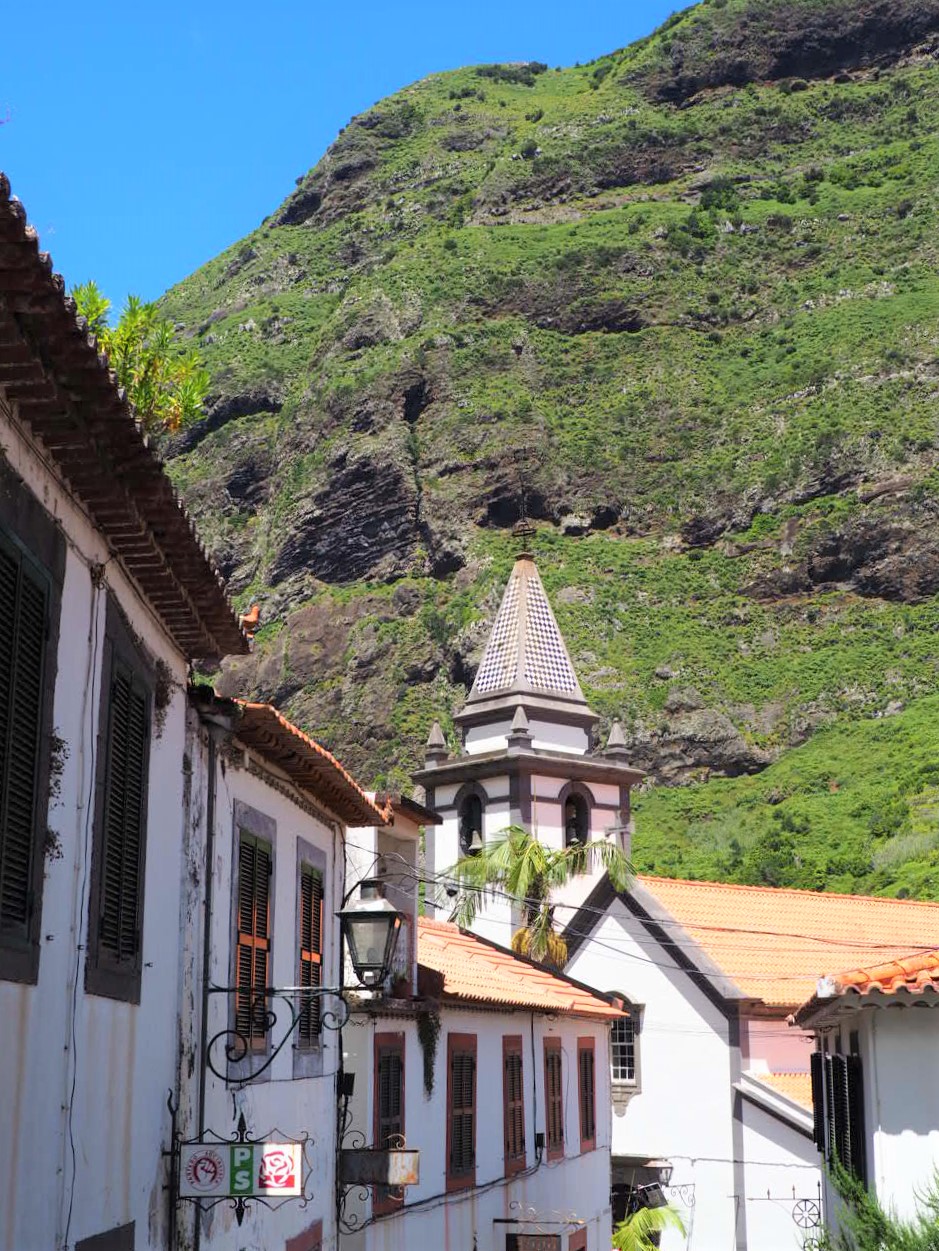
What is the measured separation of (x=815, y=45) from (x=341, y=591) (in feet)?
243

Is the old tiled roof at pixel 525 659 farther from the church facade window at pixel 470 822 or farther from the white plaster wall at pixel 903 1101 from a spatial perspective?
the white plaster wall at pixel 903 1101

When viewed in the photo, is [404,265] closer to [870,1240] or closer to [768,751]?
[768,751]

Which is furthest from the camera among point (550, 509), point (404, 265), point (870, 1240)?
point (404, 265)

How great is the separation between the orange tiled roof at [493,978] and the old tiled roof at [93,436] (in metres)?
10.9

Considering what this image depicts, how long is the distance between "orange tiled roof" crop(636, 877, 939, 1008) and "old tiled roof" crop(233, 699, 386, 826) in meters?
18.3

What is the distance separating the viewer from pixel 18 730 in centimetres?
764

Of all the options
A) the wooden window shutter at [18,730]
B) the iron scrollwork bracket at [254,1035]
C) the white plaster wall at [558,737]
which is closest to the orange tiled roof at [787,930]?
the white plaster wall at [558,737]

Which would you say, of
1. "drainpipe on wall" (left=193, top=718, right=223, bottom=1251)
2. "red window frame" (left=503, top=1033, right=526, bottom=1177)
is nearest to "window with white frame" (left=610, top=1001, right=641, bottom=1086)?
"red window frame" (left=503, top=1033, right=526, bottom=1177)

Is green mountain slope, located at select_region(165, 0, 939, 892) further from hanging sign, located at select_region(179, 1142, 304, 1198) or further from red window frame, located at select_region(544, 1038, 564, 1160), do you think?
hanging sign, located at select_region(179, 1142, 304, 1198)

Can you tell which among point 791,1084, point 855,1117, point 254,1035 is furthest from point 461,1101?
point 791,1084

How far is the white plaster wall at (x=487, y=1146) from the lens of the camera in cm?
1805

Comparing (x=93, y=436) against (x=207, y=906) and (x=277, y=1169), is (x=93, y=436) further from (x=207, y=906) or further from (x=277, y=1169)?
(x=277, y=1169)

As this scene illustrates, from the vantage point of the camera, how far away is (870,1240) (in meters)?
13.8

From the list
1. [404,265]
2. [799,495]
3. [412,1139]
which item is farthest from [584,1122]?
[404,265]
